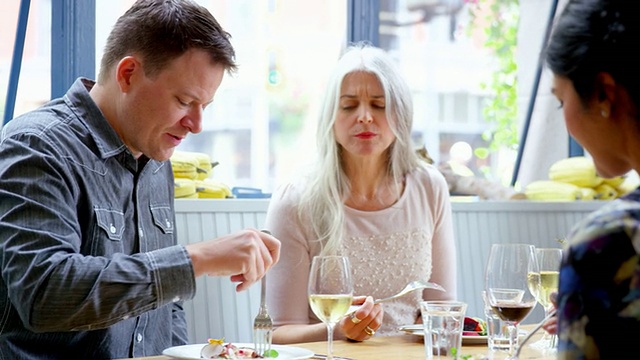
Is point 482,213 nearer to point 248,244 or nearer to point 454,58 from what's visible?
point 454,58

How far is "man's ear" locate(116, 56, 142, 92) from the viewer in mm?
2062

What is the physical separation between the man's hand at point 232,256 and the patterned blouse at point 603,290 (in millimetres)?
936

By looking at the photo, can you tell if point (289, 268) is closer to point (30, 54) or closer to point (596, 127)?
point (30, 54)

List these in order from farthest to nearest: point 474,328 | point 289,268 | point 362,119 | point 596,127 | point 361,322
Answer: point 362,119 < point 289,268 < point 474,328 < point 361,322 < point 596,127

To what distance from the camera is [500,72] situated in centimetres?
484

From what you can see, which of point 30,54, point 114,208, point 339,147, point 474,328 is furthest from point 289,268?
point 30,54

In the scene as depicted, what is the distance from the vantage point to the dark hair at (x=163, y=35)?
2.05 meters

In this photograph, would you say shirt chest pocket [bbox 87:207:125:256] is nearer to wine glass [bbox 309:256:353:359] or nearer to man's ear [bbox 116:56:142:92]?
man's ear [bbox 116:56:142:92]

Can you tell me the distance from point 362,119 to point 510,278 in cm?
106

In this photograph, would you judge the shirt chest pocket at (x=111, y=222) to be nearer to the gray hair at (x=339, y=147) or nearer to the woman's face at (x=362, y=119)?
the gray hair at (x=339, y=147)

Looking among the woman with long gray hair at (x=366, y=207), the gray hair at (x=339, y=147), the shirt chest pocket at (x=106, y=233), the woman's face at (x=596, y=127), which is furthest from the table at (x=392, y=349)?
the woman's face at (x=596, y=127)

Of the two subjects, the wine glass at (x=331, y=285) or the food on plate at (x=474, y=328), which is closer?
the wine glass at (x=331, y=285)

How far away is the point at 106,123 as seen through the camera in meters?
2.07

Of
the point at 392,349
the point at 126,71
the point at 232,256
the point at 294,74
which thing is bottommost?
the point at 392,349
